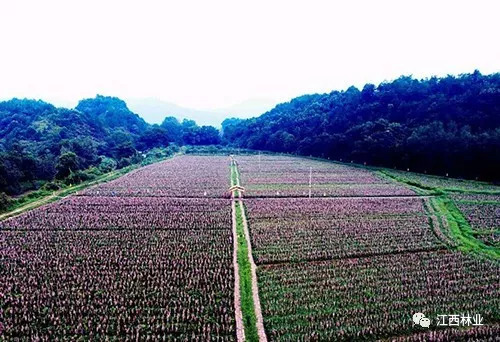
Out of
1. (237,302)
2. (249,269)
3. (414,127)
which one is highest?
(414,127)

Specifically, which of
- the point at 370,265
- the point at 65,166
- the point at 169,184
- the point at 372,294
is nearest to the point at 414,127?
the point at 169,184

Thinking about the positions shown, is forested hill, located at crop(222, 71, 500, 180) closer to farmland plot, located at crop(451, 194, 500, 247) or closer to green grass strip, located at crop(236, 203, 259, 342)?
farmland plot, located at crop(451, 194, 500, 247)

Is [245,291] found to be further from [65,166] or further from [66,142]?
[66,142]

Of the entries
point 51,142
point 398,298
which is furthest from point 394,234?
point 51,142

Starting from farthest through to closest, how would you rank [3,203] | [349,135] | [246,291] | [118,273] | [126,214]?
[349,135], [3,203], [126,214], [118,273], [246,291]

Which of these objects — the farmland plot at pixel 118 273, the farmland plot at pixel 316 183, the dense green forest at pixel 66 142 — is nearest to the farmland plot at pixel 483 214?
the farmland plot at pixel 316 183
